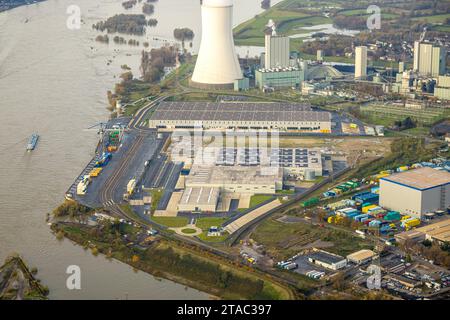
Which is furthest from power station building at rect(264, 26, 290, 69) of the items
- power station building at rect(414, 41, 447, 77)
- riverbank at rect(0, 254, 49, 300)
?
riverbank at rect(0, 254, 49, 300)

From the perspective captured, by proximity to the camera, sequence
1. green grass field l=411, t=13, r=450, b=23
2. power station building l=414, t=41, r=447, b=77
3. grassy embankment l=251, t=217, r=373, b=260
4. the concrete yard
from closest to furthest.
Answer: grassy embankment l=251, t=217, r=373, b=260
the concrete yard
power station building l=414, t=41, r=447, b=77
green grass field l=411, t=13, r=450, b=23

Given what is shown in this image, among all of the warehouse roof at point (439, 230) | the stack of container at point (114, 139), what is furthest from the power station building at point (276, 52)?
the warehouse roof at point (439, 230)

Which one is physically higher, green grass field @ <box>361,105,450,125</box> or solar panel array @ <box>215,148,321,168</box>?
green grass field @ <box>361,105,450,125</box>

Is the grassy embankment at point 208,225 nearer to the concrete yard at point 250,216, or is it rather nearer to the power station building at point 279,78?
the concrete yard at point 250,216

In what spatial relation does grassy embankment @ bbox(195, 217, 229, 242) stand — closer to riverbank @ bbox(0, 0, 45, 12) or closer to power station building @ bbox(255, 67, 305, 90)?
power station building @ bbox(255, 67, 305, 90)

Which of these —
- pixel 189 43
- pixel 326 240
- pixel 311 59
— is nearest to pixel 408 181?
pixel 326 240

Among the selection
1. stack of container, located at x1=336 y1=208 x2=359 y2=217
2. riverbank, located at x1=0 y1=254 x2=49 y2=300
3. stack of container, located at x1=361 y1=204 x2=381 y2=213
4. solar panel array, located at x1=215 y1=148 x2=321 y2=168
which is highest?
solar panel array, located at x1=215 y1=148 x2=321 y2=168

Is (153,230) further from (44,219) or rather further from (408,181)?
(408,181)
